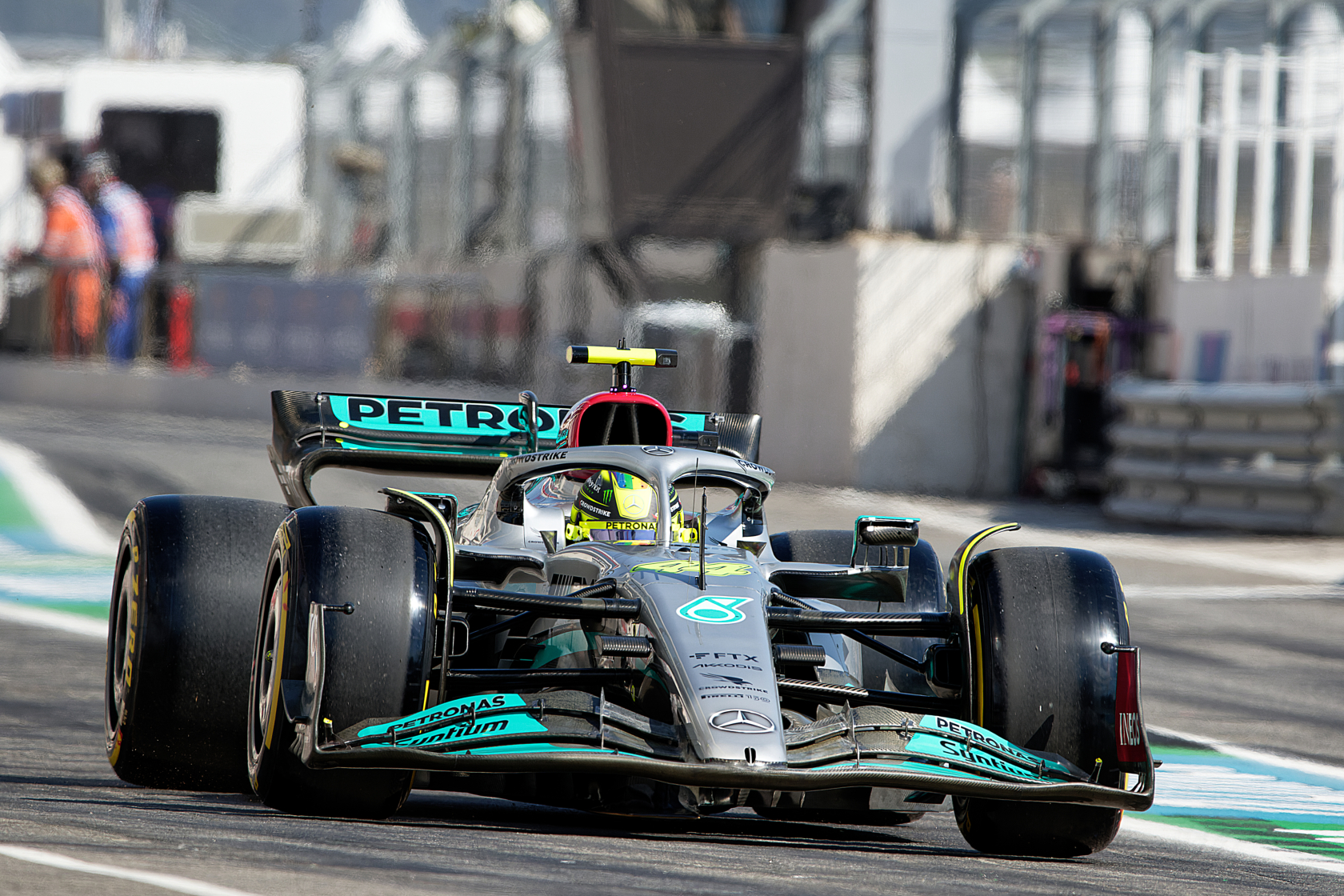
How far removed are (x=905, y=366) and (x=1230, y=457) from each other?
13.0 ft

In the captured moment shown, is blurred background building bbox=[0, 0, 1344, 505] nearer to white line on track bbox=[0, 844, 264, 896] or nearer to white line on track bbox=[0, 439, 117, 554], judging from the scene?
white line on track bbox=[0, 439, 117, 554]

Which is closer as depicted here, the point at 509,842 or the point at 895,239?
the point at 509,842

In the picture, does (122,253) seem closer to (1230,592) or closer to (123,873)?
(1230,592)

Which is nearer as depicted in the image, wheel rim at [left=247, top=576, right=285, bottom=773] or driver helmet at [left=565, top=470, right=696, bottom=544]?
wheel rim at [left=247, top=576, right=285, bottom=773]

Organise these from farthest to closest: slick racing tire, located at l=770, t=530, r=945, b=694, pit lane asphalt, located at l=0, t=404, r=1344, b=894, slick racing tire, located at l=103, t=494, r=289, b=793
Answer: slick racing tire, located at l=770, t=530, r=945, b=694 → slick racing tire, located at l=103, t=494, r=289, b=793 → pit lane asphalt, located at l=0, t=404, r=1344, b=894

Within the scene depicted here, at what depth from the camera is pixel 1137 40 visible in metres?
20.9

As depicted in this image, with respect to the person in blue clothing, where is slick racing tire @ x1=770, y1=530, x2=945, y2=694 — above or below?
below

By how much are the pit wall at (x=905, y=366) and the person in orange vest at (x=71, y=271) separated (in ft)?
26.7

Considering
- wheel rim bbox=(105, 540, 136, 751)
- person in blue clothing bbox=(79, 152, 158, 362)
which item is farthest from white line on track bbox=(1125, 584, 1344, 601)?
person in blue clothing bbox=(79, 152, 158, 362)

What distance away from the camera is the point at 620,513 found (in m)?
6.38

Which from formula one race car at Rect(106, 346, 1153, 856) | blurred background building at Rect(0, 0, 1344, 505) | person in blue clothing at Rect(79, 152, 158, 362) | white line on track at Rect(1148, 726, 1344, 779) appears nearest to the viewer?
formula one race car at Rect(106, 346, 1153, 856)

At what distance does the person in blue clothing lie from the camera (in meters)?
22.2

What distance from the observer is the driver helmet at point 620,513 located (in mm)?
6379

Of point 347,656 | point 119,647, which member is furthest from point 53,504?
point 347,656
